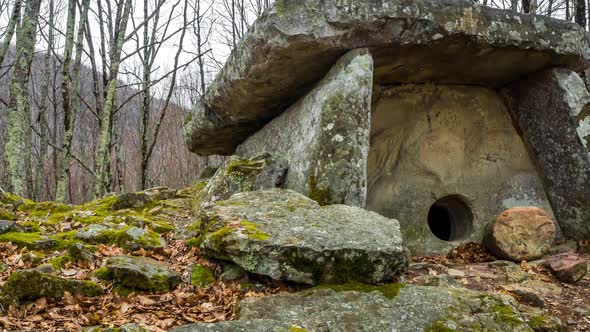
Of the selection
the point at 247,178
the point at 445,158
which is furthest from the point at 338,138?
the point at 445,158

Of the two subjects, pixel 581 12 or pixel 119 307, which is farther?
pixel 581 12

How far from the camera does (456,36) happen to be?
536 cm

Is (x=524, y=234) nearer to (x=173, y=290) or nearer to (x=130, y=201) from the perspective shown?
(x=173, y=290)

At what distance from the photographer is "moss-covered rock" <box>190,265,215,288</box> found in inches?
126

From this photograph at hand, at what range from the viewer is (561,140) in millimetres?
5992

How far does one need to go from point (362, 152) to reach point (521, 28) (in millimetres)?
2570

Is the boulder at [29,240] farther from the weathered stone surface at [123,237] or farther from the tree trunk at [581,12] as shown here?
the tree trunk at [581,12]

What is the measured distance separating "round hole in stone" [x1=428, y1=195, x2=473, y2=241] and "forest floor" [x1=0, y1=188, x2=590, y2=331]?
1.41m

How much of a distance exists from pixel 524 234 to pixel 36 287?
4757mm

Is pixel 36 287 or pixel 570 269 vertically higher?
pixel 36 287

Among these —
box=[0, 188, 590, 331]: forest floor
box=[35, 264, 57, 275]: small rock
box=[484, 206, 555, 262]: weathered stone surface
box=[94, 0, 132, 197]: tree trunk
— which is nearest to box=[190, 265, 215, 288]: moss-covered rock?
box=[0, 188, 590, 331]: forest floor

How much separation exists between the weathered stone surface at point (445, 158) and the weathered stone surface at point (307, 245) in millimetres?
2878

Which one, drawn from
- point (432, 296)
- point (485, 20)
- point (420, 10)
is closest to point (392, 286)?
point (432, 296)

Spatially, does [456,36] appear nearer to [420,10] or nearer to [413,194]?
[420,10]
